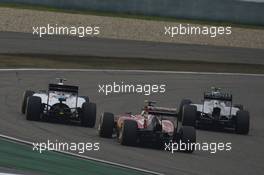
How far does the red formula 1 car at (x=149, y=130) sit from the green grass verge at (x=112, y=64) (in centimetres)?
1252

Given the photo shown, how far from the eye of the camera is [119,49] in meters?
39.1

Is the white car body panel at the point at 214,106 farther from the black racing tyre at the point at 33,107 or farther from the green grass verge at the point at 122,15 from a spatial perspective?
the green grass verge at the point at 122,15

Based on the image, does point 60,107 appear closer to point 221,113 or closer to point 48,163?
point 221,113

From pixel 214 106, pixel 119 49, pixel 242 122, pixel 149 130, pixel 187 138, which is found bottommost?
pixel 187 138

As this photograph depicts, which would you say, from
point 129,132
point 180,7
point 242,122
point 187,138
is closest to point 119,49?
point 180,7

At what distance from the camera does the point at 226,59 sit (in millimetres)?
40062

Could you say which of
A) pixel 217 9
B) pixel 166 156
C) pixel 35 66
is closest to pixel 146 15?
pixel 217 9

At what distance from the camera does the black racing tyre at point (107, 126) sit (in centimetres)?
1781

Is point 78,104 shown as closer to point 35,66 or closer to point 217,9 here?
point 35,66

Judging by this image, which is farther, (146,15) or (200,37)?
(146,15)

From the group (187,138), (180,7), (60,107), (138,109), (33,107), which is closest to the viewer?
(187,138)

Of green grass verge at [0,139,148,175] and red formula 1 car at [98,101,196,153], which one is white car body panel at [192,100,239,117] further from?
green grass verge at [0,139,148,175]

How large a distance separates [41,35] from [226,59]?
802cm

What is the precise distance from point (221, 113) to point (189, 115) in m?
1.07
